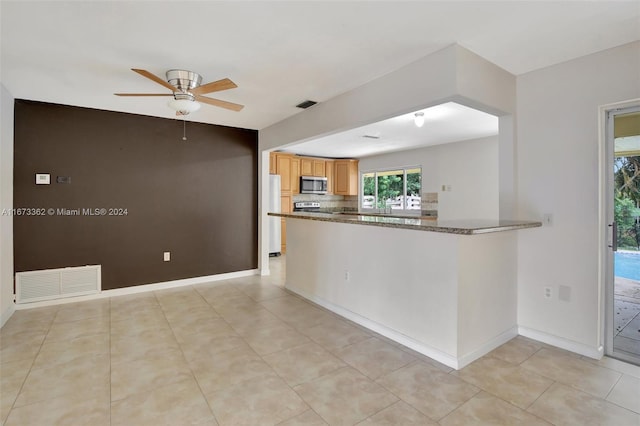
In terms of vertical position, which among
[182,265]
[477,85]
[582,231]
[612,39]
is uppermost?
[612,39]

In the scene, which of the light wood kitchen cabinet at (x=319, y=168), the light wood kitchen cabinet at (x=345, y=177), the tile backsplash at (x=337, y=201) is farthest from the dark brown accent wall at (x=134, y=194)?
the light wood kitchen cabinet at (x=345, y=177)

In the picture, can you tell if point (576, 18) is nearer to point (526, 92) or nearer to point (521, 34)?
point (521, 34)

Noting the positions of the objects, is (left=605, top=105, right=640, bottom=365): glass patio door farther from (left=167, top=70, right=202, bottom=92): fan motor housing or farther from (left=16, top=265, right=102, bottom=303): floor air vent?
(left=16, top=265, right=102, bottom=303): floor air vent

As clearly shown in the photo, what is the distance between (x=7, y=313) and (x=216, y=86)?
10.5 feet

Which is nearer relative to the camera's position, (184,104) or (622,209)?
(622,209)

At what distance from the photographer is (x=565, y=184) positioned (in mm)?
2582

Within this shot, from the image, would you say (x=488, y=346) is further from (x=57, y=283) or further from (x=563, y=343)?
(x=57, y=283)

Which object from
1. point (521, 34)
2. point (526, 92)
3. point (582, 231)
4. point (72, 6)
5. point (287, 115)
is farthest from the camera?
point (287, 115)

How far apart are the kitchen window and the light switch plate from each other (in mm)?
6003

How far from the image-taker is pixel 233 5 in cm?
186

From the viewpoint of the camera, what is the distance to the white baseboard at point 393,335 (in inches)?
91.4

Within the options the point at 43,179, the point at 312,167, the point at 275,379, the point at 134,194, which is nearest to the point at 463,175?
the point at 312,167

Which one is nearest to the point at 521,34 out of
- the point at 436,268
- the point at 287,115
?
the point at 436,268

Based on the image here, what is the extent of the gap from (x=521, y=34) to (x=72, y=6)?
9.32 ft
